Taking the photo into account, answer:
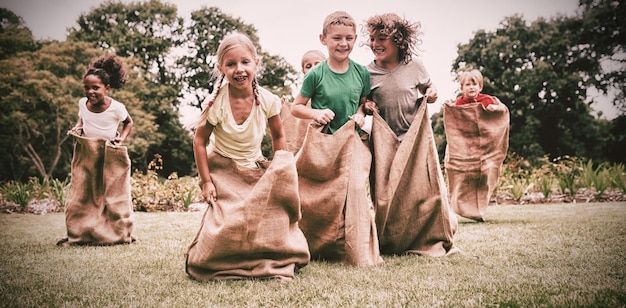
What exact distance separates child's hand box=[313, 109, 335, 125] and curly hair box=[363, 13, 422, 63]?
3.08 feet

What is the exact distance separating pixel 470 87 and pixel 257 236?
3.90 m

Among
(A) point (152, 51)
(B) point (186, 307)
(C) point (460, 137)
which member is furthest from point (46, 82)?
(B) point (186, 307)

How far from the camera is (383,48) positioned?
398cm

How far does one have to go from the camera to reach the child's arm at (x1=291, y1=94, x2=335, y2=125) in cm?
347

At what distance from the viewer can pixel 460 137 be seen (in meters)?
5.57

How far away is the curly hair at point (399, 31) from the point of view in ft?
12.8

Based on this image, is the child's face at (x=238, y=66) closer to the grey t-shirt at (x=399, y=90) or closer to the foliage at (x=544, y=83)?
the grey t-shirt at (x=399, y=90)

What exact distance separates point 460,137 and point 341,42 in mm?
2559

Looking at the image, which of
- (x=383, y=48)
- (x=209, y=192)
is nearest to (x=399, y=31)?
(x=383, y=48)

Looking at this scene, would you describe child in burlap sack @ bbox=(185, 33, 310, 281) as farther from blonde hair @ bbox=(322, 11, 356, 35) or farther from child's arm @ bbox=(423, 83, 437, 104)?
child's arm @ bbox=(423, 83, 437, 104)

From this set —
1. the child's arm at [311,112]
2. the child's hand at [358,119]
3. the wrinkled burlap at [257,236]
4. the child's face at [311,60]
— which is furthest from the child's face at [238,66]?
the child's face at [311,60]

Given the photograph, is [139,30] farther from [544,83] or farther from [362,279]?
[362,279]

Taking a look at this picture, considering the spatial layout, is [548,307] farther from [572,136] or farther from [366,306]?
[572,136]

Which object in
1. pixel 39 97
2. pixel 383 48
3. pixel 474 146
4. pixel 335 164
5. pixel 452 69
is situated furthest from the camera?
pixel 452 69
